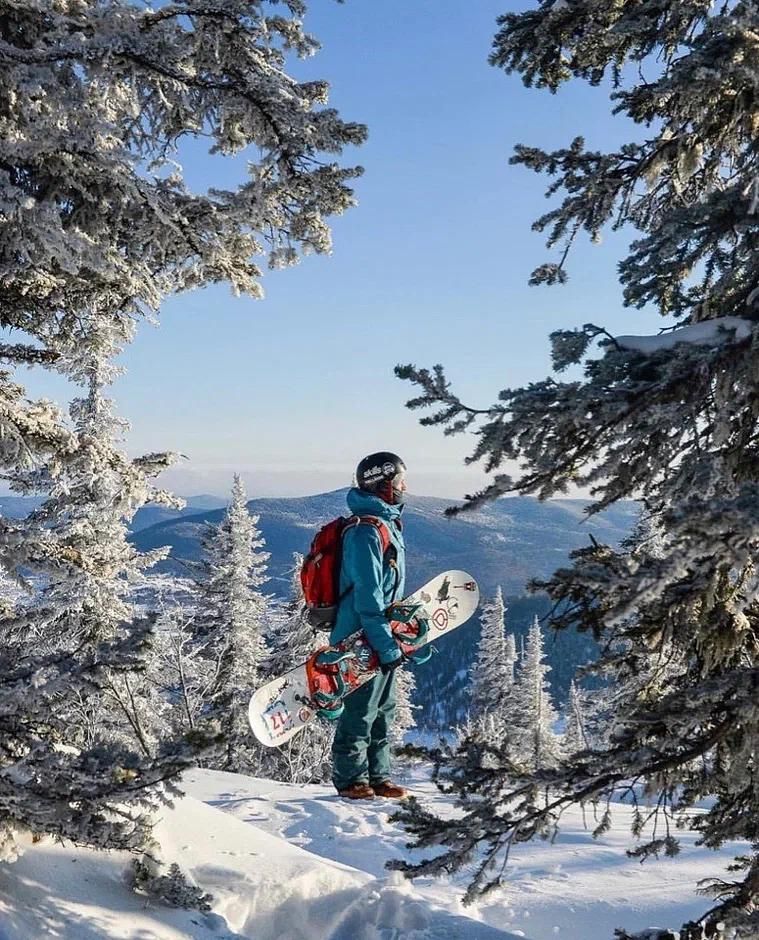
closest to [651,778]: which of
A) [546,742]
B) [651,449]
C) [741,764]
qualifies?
[741,764]

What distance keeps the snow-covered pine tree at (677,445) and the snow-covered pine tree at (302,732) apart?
17.9 metres

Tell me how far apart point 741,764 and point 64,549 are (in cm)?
568

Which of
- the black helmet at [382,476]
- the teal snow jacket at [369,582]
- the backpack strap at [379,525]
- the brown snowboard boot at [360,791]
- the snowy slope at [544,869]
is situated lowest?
the snowy slope at [544,869]

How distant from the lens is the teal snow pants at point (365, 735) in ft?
21.0

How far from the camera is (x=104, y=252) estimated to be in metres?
4.26

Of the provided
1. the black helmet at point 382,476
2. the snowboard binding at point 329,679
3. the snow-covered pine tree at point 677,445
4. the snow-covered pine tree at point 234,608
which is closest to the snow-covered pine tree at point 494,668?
the snow-covered pine tree at point 234,608

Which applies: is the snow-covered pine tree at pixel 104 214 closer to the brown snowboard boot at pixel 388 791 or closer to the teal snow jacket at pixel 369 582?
the teal snow jacket at pixel 369 582

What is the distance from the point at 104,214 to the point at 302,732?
1994 cm

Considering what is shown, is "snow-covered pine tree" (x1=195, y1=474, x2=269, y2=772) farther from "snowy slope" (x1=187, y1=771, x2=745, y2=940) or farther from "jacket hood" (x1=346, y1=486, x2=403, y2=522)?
"jacket hood" (x1=346, y1=486, x2=403, y2=522)

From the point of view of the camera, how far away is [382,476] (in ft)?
21.5

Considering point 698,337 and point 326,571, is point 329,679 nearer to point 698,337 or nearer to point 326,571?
point 326,571

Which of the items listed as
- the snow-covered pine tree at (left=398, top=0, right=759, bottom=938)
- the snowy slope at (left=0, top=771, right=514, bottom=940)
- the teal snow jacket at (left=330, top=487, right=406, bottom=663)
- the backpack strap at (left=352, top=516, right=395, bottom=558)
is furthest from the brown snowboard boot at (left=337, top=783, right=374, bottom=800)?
the snow-covered pine tree at (left=398, top=0, right=759, bottom=938)

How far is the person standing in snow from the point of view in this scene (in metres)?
6.06

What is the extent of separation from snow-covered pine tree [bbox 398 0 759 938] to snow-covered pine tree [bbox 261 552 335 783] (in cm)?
1791
